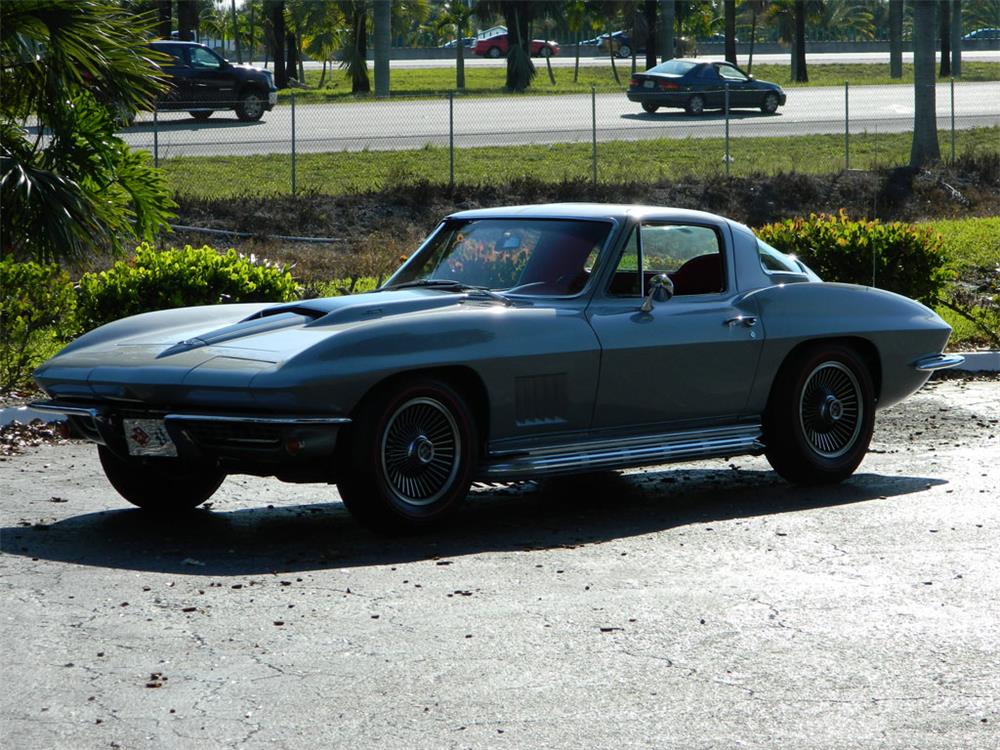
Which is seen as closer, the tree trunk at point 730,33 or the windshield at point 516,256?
the windshield at point 516,256

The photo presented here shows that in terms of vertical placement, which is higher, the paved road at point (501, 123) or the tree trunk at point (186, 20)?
the tree trunk at point (186, 20)

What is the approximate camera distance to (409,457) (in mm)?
7766

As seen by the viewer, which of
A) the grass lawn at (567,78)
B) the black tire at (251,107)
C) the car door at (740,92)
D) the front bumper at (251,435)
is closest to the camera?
the front bumper at (251,435)

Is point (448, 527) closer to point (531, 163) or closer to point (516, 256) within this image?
point (516, 256)

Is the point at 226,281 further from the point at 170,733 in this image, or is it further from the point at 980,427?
the point at 170,733

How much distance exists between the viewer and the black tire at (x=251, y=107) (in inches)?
1319

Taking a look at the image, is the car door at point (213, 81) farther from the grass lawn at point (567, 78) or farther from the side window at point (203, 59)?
the grass lawn at point (567, 78)

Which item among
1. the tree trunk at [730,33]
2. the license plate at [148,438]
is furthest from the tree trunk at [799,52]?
the license plate at [148,438]

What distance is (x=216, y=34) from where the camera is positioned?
100 meters

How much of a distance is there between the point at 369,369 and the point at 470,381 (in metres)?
0.70

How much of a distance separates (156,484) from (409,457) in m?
1.55

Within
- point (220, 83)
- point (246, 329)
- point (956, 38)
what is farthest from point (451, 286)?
point (956, 38)

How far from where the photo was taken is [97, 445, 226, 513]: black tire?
27.7 ft

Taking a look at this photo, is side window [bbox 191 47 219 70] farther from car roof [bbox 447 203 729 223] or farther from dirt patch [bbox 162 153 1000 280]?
car roof [bbox 447 203 729 223]
